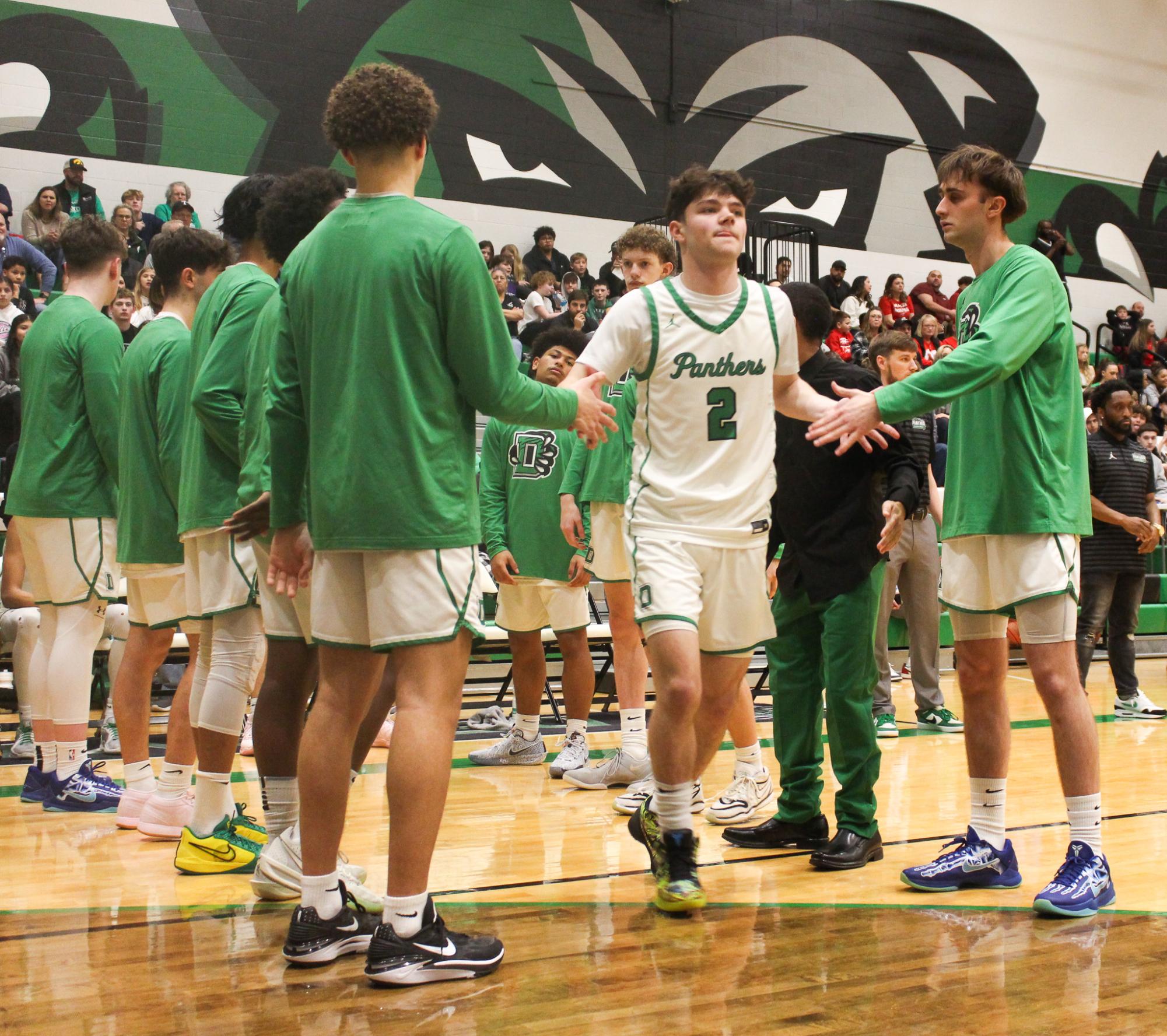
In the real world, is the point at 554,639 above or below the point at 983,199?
below

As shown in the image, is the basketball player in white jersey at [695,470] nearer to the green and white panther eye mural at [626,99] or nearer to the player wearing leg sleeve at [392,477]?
the player wearing leg sleeve at [392,477]

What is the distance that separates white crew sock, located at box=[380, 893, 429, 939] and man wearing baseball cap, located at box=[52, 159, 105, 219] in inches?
453

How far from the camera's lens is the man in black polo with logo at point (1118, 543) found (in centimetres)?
723

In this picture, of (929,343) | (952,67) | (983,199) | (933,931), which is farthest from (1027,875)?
(952,67)

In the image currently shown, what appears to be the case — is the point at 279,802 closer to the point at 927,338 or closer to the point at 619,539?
the point at 619,539

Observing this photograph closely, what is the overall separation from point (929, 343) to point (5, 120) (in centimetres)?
1134

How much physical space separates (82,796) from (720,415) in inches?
115

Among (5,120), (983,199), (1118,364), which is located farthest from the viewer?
(1118,364)

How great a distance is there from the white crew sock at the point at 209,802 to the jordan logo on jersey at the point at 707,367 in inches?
70.9

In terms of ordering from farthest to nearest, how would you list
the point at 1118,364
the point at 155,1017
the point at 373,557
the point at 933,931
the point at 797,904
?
the point at 1118,364 → the point at 797,904 → the point at 933,931 → the point at 373,557 → the point at 155,1017

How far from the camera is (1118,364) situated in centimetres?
1831

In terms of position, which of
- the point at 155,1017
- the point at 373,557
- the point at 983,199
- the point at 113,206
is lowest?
the point at 155,1017

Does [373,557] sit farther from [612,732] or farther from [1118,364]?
[1118,364]

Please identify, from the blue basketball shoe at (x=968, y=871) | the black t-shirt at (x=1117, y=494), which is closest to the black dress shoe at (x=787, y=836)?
the blue basketball shoe at (x=968, y=871)
